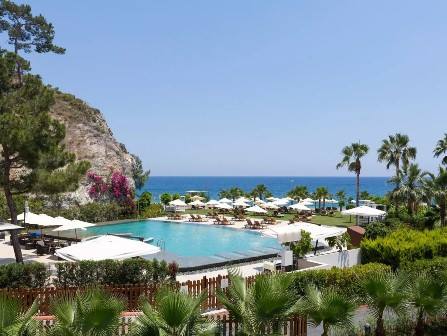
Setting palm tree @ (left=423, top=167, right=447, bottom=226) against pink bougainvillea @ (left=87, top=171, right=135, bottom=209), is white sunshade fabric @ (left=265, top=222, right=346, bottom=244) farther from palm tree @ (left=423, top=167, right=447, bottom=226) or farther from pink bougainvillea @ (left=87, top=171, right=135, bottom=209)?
pink bougainvillea @ (left=87, top=171, right=135, bottom=209)

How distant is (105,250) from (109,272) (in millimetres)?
731

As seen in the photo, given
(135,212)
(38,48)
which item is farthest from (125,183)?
(38,48)

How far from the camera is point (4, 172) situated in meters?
19.1

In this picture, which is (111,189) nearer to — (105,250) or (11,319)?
(105,250)

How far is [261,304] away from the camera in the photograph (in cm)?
704

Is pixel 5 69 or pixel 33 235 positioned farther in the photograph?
pixel 33 235

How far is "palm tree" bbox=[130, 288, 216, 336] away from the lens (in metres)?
6.49

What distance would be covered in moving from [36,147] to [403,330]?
14.8 meters

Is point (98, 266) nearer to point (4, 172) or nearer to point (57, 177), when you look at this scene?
point (57, 177)

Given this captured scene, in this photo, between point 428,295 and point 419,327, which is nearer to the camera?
point 428,295

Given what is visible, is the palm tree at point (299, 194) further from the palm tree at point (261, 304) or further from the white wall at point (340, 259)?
the palm tree at point (261, 304)

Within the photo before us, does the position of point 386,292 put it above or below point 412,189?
below

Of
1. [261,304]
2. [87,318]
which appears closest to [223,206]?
[261,304]

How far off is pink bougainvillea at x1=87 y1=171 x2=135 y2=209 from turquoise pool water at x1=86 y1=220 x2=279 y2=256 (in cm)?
430
